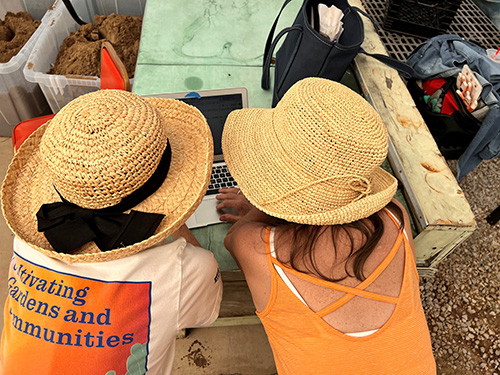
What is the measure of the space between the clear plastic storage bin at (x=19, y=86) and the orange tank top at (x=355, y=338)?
1.92 metres

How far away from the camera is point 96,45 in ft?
6.68

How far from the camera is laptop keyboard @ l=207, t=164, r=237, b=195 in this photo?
1357 millimetres

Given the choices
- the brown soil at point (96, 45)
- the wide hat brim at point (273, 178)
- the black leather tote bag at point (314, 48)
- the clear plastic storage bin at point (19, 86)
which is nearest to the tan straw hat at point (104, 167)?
the wide hat brim at point (273, 178)

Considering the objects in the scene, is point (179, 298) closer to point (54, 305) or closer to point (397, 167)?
point (54, 305)

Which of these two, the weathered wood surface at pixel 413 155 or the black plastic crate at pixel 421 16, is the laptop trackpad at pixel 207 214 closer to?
the weathered wood surface at pixel 413 155

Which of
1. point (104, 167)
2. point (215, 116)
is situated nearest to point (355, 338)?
point (104, 167)

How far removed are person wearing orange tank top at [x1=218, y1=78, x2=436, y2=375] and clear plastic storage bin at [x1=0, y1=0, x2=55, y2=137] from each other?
70.2 inches

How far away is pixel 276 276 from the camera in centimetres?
91

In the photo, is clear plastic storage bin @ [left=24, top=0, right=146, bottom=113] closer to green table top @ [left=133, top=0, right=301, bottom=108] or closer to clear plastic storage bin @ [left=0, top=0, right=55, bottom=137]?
clear plastic storage bin @ [left=0, top=0, right=55, bottom=137]

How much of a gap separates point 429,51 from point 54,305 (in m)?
2.04

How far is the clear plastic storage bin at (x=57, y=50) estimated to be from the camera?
186 centimetres

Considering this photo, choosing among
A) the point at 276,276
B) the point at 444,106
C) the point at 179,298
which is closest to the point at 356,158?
the point at 276,276

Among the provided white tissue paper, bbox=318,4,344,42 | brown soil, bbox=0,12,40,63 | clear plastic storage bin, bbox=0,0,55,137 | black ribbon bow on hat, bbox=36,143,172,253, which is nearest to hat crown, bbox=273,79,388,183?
black ribbon bow on hat, bbox=36,143,172,253

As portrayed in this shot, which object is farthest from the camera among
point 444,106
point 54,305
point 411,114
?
point 444,106
